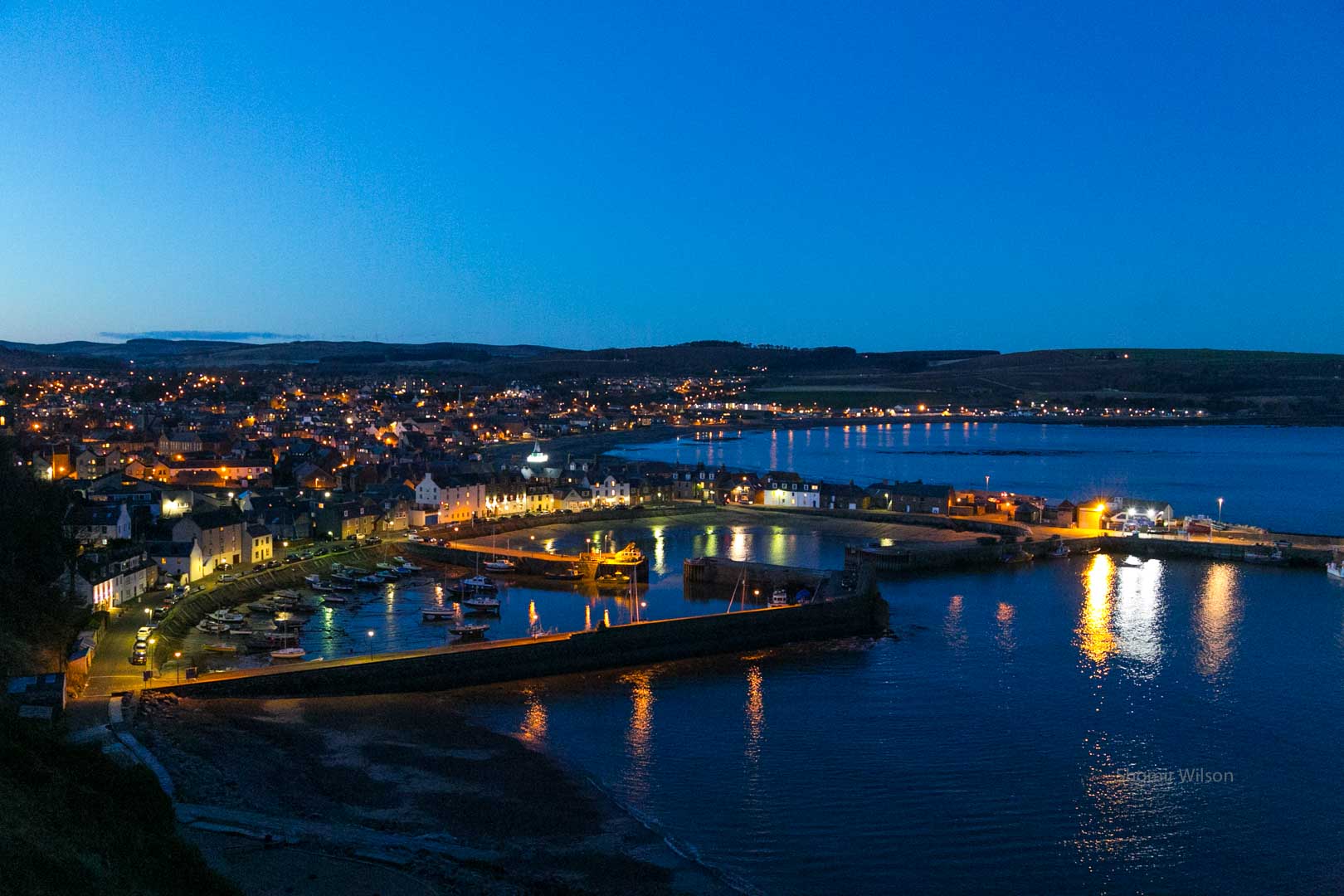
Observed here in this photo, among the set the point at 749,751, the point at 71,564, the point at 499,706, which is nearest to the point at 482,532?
the point at 71,564

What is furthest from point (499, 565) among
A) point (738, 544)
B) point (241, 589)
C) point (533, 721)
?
point (533, 721)

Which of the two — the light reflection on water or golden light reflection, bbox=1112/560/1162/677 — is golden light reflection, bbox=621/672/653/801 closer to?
the light reflection on water

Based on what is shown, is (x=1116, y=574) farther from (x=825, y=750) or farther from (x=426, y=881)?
(x=426, y=881)

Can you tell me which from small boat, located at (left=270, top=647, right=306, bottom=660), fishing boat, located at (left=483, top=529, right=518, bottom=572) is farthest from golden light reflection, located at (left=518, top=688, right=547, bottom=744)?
fishing boat, located at (left=483, top=529, right=518, bottom=572)

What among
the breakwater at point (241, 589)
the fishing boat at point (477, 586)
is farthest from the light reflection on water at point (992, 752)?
the fishing boat at point (477, 586)

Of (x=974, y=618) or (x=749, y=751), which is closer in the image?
(x=749, y=751)

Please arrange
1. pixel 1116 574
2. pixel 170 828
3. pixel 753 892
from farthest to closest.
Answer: pixel 1116 574, pixel 753 892, pixel 170 828
